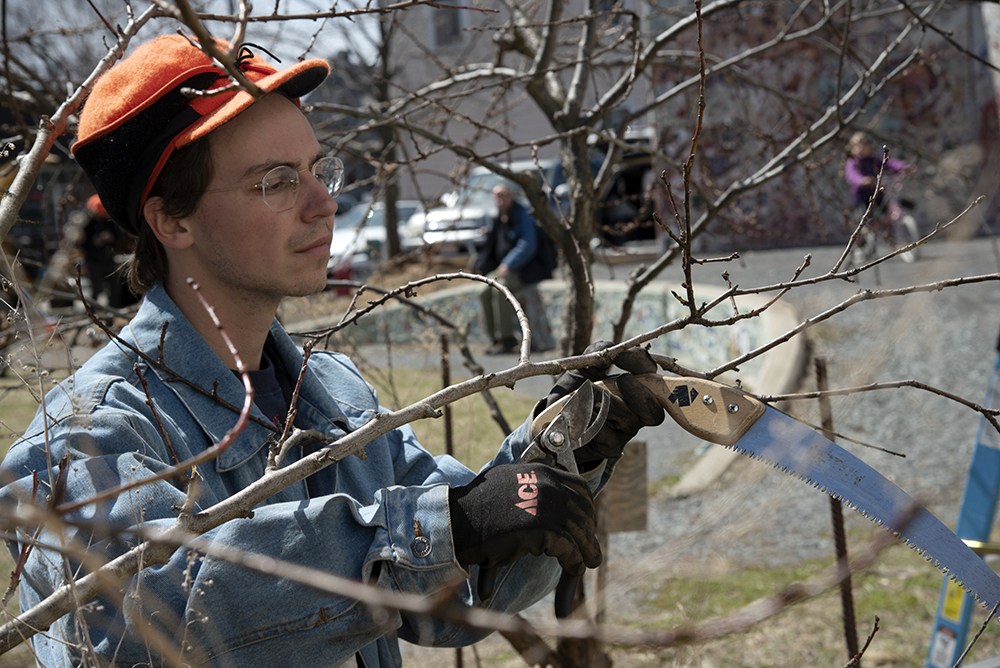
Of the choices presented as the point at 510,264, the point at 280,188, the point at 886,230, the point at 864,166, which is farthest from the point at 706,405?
the point at 510,264

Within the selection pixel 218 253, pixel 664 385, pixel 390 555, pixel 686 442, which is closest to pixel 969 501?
pixel 664 385

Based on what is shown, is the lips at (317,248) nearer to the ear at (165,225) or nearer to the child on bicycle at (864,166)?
the ear at (165,225)

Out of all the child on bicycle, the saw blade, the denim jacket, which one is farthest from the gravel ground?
the denim jacket

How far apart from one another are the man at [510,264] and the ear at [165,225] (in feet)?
24.5

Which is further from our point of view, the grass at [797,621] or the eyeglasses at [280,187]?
the grass at [797,621]

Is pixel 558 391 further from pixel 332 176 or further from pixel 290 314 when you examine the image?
pixel 290 314

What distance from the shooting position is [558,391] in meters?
1.68

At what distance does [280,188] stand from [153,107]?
0.29m

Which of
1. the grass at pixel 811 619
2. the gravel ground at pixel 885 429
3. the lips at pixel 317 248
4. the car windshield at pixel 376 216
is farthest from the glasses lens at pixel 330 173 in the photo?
the car windshield at pixel 376 216

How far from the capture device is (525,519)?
137cm

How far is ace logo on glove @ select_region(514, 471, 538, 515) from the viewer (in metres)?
1.38

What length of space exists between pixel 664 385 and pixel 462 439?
15.3 feet

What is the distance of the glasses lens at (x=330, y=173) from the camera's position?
6.08ft

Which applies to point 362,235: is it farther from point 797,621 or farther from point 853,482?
point 853,482
